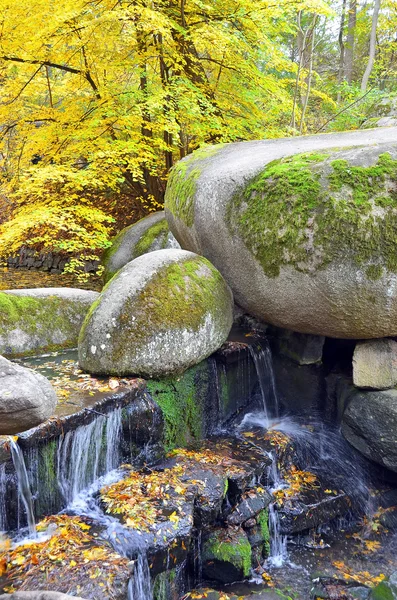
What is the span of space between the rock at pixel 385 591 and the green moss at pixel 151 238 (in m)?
6.07

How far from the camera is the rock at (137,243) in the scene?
856 cm

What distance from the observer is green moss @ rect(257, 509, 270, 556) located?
14.9 ft

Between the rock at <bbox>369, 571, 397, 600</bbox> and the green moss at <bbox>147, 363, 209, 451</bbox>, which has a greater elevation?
the green moss at <bbox>147, 363, 209, 451</bbox>

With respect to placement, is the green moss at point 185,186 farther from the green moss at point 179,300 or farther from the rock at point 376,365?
the rock at point 376,365

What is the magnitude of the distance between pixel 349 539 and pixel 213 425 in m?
1.88

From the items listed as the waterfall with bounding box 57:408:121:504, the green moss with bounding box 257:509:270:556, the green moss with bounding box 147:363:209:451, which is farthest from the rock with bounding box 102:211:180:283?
the green moss with bounding box 257:509:270:556

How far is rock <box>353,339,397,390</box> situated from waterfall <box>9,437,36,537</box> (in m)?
3.54

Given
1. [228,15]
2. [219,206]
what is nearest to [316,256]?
[219,206]

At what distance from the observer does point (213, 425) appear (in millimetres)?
5617

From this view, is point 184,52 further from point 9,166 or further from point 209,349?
point 209,349

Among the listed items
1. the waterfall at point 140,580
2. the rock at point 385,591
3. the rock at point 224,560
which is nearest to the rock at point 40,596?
the waterfall at point 140,580

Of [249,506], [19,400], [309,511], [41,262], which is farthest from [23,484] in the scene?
[41,262]

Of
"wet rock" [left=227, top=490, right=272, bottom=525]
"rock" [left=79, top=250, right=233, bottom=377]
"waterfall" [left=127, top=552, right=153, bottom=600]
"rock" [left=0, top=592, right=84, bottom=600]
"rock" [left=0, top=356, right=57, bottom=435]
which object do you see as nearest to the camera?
"rock" [left=0, top=592, right=84, bottom=600]

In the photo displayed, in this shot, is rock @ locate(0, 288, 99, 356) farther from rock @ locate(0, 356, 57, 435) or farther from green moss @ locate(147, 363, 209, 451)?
rock @ locate(0, 356, 57, 435)
